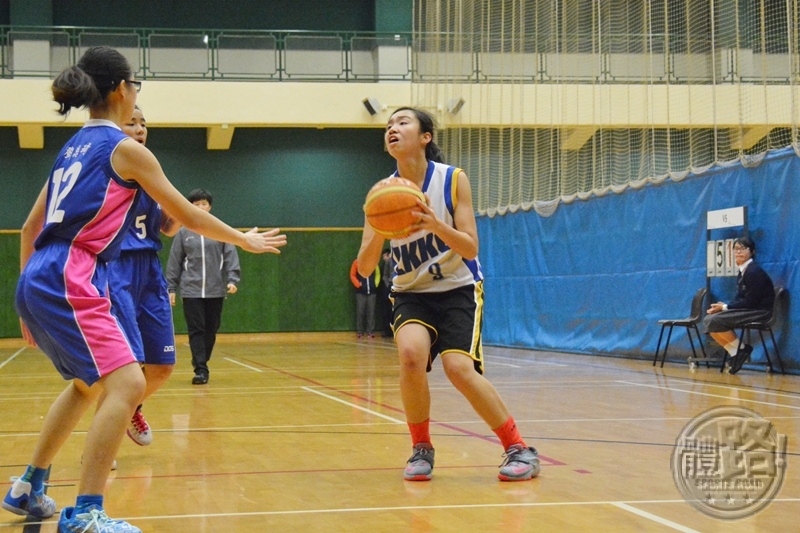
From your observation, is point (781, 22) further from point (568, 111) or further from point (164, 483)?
point (164, 483)

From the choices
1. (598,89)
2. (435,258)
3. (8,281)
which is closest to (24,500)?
(435,258)

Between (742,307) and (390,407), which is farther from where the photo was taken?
(742,307)

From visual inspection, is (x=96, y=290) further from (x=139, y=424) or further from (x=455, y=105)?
(x=455, y=105)

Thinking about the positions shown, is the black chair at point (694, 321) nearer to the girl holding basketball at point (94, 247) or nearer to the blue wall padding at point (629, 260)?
the blue wall padding at point (629, 260)

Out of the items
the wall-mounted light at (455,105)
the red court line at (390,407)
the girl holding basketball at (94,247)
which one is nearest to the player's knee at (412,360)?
the red court line at (390,407)

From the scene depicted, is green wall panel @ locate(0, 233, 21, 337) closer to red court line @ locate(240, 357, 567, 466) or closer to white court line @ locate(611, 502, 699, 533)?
red court line @ locate(240, 357, 567, 466)

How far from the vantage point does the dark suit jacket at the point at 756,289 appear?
9148 mm

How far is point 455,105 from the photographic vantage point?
55.1 feet

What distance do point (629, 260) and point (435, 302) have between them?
823 centimetres

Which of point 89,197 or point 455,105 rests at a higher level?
point 455,105

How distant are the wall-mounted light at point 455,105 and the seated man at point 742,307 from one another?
7.70 m

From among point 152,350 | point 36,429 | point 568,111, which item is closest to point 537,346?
point 568,111

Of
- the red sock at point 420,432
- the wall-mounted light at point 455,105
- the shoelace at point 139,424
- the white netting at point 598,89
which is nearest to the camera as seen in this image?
the red sock at point 420,432

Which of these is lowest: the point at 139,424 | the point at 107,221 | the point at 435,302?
the point at 139,424
